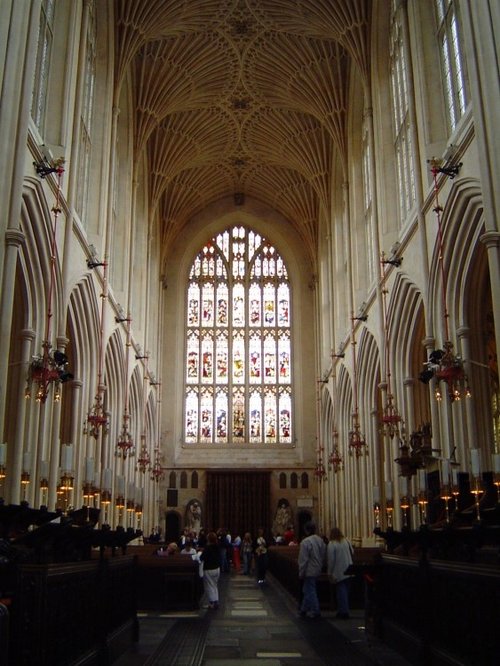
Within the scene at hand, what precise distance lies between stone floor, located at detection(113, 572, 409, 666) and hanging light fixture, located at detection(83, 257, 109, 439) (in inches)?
233

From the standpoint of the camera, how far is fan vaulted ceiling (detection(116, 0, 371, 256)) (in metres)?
23.2

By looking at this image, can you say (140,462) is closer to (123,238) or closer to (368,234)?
(123,238)

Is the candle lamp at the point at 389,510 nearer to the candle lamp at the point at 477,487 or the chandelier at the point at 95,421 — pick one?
the candle lamp at the point at 477,487

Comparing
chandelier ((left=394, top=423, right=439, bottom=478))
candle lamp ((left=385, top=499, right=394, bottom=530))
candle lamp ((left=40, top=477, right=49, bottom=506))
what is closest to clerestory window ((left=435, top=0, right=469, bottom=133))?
chandelier ((left=394, top=423, right=439, bottom=478))

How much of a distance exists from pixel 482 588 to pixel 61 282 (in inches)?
487

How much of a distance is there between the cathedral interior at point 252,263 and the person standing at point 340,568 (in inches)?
77.0

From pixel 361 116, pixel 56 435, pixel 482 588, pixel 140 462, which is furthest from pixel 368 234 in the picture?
pixel 482 588

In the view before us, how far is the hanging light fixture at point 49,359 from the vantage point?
13.7 meters

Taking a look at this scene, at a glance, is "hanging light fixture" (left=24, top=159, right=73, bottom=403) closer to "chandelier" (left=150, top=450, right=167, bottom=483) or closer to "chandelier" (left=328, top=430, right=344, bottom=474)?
"chandelier" (left=328, top=430, right=344, bottom=474)

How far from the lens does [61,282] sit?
16219 mm

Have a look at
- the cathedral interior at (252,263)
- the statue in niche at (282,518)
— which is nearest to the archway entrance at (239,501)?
the cathedral interior at (252,263)

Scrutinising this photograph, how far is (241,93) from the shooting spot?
95.5 ft

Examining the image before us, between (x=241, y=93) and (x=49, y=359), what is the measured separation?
18475 millimetres

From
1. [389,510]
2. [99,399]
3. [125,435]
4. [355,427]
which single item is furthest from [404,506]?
[125,435]
